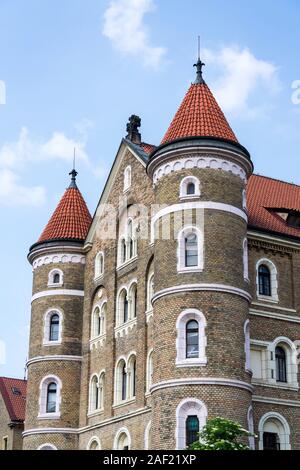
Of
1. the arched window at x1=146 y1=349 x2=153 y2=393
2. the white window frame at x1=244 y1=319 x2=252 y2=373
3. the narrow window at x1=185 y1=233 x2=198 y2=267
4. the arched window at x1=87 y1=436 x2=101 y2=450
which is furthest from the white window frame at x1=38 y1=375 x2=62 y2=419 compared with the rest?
the narrow window at x1=185 y1=233 x2=198 y2=267

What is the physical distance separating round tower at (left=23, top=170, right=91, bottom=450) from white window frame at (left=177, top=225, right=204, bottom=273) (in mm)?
11556

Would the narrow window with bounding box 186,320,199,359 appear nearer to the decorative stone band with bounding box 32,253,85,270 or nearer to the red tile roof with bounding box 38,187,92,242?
the decorative stone band with bounding box 32,253,85,270

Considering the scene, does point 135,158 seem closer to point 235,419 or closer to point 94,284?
point 94,284

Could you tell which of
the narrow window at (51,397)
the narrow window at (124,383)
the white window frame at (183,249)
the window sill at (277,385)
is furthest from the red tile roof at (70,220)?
the window sill at (277,385)

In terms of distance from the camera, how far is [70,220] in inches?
1802

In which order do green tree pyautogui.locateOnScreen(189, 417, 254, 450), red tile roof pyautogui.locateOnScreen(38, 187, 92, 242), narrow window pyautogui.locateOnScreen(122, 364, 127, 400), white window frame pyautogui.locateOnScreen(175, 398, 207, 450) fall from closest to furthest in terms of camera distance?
green tree pyautogui.locateOnScreen(189, 417, 254, 450), white window frame pyautogui.locateOnScreen(175, 398, 207, 450), narrow window pyautogui.locateOnScreen(122, 364, 127, 400), red tile roof pyautogui.locateOnScreen(38, 187, 92, 242)

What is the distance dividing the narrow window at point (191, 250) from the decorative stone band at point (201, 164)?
282 cm

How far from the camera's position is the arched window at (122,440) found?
37.1m

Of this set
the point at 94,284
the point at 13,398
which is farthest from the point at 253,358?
the point at 13,398

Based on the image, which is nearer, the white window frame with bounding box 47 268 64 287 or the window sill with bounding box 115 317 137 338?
the window sill with bounding box 115 317 137 338

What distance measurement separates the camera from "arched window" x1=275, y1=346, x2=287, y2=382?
1416 inches

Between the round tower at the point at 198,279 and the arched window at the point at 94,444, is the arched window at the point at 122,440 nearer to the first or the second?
the arched window at the point at 94,444

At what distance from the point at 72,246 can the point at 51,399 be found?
7.70m

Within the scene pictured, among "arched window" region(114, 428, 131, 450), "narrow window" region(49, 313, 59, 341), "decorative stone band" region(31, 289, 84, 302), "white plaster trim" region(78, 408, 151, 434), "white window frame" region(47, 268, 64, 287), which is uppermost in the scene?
"white window frame" region(47, 268, 64, 287)
